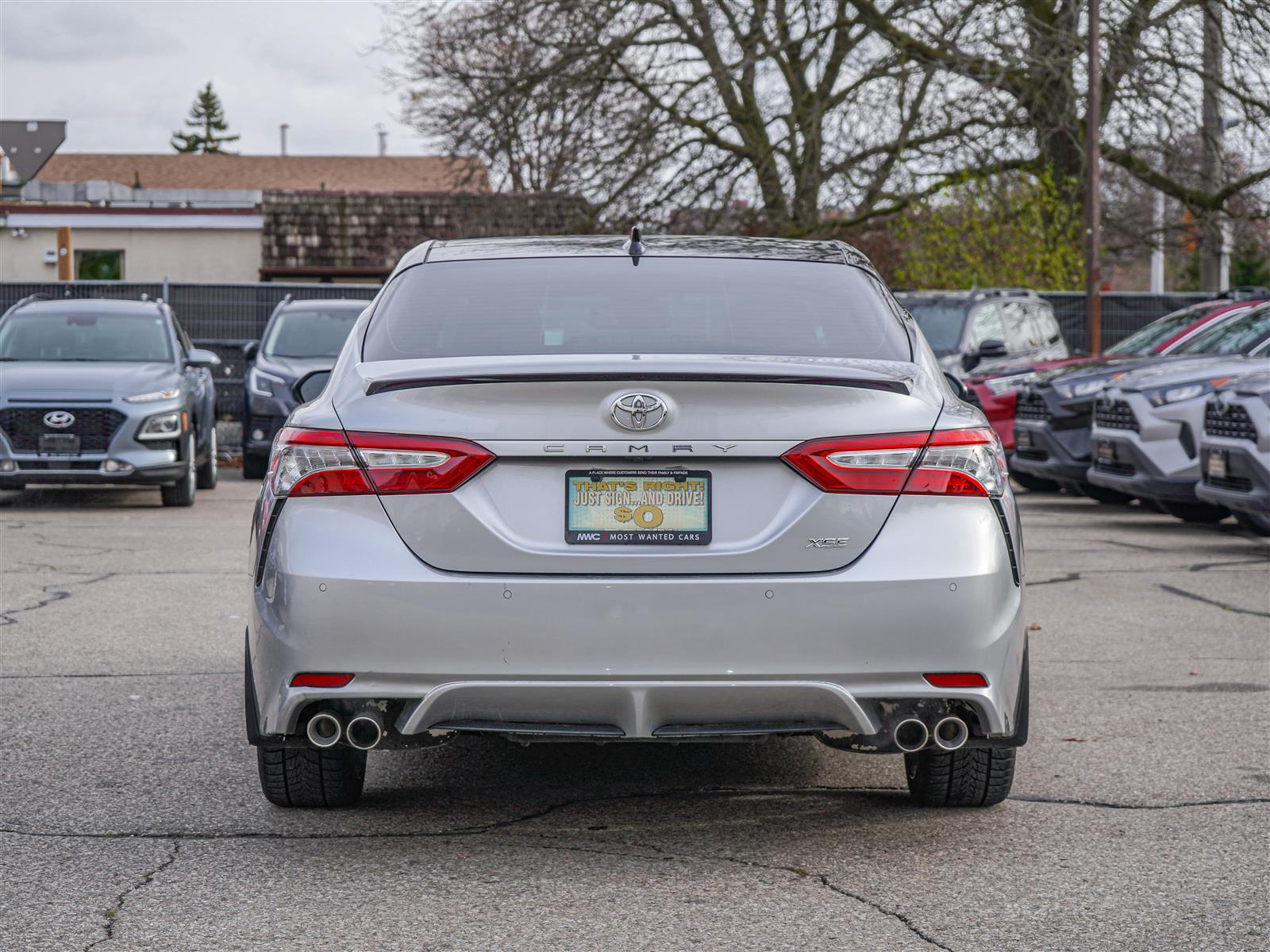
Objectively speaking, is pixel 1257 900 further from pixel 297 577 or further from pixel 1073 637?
pixel 1073 637

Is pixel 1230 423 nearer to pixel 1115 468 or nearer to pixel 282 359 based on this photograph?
pixel 1115 468

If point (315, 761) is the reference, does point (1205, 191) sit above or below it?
above

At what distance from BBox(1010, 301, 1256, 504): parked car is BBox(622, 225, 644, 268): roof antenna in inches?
376

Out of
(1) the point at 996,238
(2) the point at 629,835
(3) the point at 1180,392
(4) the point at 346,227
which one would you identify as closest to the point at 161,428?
(3) the point at 1180,392

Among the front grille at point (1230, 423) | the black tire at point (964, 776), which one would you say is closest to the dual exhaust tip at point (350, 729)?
the black tire at point (964, 776)

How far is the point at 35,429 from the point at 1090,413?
887cm

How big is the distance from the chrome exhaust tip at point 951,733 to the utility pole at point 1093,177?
19.1 m

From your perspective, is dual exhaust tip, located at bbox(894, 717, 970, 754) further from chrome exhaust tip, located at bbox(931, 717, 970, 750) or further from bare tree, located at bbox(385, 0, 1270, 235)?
bare tree, located at bbox(385, 0, 1270, 235)

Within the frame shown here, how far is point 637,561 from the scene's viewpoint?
408cm

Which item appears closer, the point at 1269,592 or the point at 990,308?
the point at 1269,592

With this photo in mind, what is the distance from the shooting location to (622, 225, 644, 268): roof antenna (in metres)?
5.13

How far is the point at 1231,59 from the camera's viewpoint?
23375mm

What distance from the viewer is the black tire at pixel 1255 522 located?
1138cm

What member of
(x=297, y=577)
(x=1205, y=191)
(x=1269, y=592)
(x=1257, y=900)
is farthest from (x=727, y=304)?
(x=1205, y=191)
